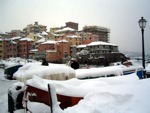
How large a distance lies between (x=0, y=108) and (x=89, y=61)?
1777 inches

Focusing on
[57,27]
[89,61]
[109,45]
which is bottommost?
[89,61]

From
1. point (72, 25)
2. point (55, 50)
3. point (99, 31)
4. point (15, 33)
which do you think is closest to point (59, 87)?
point (55, 50)

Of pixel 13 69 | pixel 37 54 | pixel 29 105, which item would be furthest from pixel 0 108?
pixel 37 54

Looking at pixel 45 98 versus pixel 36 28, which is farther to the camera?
pixel 36 28

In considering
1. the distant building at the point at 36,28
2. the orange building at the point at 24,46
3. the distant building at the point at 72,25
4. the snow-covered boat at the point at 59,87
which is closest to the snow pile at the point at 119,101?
the snow-covered boat at the point at 59,87

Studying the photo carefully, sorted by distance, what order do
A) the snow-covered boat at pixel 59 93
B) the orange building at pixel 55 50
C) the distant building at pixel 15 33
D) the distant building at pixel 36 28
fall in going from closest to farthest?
the snow-covered boat at pixel 59 93, the orange building at pixel 55 50, the distant building at pixel 15 33, the distant building at pixel 36 28

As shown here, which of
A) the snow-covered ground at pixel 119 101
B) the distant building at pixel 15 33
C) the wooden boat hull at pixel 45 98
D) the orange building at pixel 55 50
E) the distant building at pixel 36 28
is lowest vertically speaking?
the wooden boat hull at pixel 45 98

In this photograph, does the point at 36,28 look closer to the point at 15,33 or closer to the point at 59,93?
the point at 15,33

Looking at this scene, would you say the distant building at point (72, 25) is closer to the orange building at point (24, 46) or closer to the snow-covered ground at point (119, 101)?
the orange building at point (24, 46)

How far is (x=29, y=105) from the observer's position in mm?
5227

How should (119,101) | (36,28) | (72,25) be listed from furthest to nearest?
(36,28)
(72,25)
(119,101)

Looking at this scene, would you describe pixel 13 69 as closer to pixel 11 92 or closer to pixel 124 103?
pixel 11 92

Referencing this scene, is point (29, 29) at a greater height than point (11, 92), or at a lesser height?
greater

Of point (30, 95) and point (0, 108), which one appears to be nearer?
point (30, 95)
